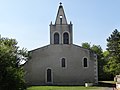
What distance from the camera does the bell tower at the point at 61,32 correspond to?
4922 centimetres

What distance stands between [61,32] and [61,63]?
512 cm

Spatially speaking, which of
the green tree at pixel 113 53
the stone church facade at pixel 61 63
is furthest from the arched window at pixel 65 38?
the green tree at pixel 113 53

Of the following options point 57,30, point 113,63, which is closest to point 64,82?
point 57,30

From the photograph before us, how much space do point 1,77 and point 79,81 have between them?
31.1 meters

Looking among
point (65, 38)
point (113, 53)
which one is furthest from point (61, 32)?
point (113, 53)

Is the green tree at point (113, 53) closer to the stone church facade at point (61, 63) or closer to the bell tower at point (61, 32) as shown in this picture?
the stone church facade at point (61, 63)

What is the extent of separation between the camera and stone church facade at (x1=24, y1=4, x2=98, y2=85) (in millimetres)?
48156

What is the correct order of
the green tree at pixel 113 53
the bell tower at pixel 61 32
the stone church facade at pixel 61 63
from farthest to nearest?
the green tree at pixel 113 53 → the bell tower at pixel 61 32 → the stone church facade at pixel 61 63

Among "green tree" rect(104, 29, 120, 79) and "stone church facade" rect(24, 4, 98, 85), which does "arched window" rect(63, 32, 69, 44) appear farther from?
"green tree" rect(104, 29, 120, 79)

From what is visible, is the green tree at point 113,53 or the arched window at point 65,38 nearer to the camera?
the arched window at point 65,38

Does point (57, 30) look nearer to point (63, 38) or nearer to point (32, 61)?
Answer: point (63, 38)

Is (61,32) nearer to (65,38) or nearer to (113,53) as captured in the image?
(65,38)

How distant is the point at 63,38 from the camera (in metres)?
49.4

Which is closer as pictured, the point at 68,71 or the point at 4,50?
the point at 4,50
